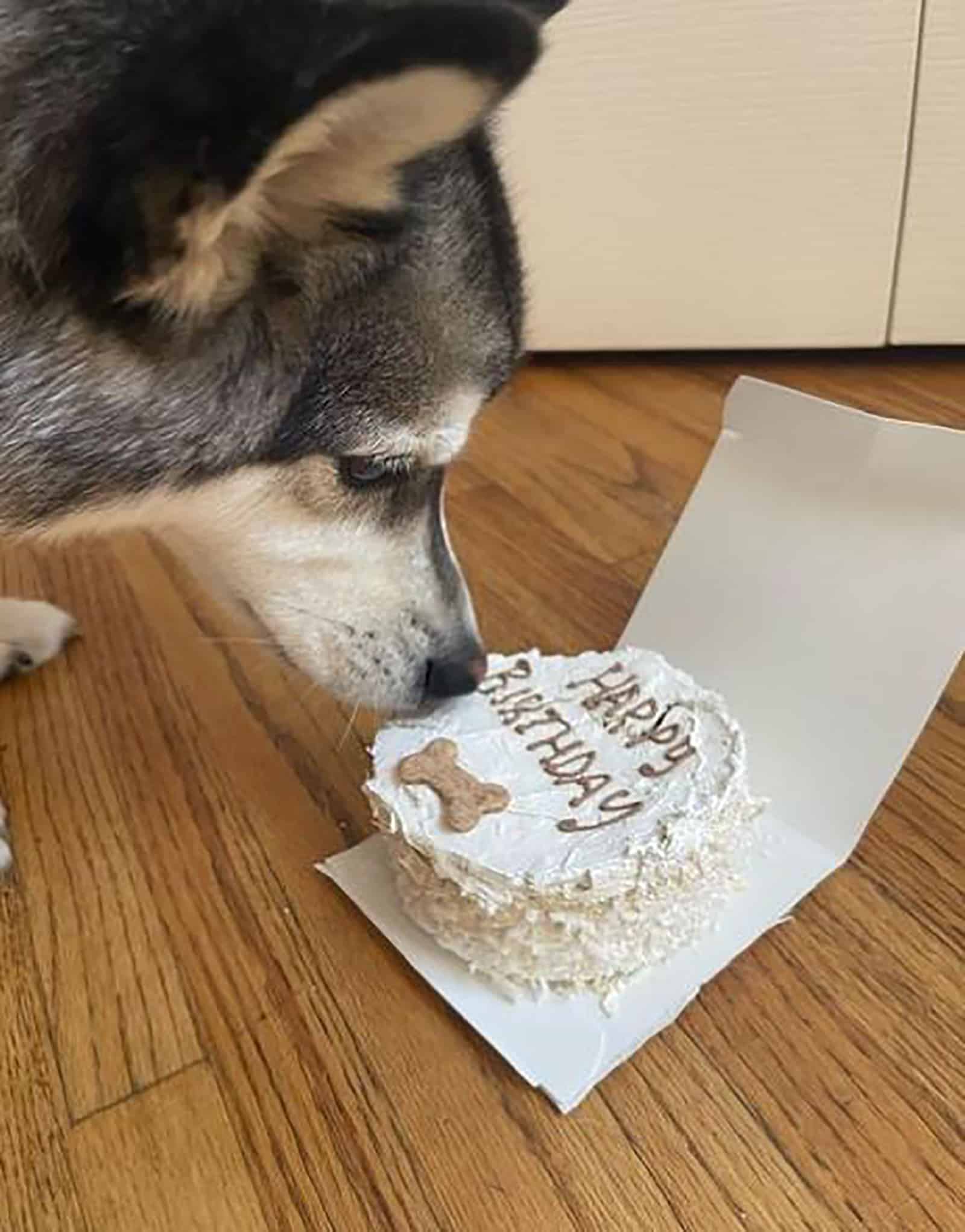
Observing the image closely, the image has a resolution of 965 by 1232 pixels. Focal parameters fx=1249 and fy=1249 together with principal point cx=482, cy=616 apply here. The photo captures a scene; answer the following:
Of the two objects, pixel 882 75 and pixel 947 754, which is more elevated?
pixel 882 75

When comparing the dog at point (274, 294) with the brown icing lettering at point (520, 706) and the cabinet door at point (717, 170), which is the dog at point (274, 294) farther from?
the cabinet door at point (717, 170)

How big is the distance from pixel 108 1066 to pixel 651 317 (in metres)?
1.50

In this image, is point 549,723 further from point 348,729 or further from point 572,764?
point 348,729

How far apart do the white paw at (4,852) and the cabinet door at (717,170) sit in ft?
3.54

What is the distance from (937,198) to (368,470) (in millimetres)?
1316

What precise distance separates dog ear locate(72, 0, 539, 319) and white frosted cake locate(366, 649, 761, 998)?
1.35ft

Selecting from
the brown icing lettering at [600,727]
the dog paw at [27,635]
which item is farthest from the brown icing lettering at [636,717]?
the dog paw at [27,635]

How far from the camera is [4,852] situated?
105cm

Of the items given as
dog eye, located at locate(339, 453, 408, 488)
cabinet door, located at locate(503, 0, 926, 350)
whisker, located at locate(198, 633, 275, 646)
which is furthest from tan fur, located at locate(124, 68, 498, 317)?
cabinet door, located at locate(503, 0, 926, 350)

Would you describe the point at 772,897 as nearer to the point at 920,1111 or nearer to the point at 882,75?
the point at 920,1111

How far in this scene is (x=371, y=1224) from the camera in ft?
2.49

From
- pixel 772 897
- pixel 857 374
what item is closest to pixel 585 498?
pixel 857 374

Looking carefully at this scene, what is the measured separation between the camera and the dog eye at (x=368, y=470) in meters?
0.89

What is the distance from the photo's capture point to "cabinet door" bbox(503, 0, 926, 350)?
5.81 ft
